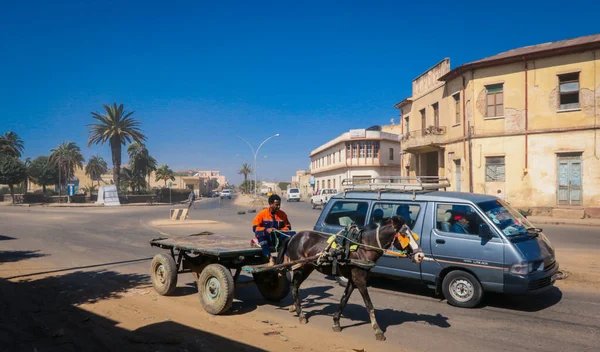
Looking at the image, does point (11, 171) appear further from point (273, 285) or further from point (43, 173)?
point (273, 285)

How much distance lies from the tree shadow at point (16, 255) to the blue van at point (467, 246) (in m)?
10.9

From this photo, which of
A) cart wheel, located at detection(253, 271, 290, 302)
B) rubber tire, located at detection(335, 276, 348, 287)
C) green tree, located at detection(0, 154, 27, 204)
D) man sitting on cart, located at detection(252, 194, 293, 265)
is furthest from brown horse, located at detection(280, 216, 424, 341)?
green tree, located at detection(0, 154, 27, 204)

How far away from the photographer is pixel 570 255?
38.8ft

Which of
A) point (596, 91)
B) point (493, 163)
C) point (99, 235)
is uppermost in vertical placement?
point (596, 91)

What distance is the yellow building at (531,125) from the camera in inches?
947

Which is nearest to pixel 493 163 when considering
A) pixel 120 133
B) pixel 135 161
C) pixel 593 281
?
pixel 593 281

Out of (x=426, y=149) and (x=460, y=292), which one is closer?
(x=460, y=292)

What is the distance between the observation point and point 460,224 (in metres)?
7.13

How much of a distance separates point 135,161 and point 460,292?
68.5 m

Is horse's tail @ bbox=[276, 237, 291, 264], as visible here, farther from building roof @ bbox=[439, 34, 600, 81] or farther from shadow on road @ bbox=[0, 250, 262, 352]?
building roof @ bbox=[439, 34, 600, 81]

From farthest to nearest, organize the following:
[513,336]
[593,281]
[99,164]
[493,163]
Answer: [99,164]
[493,163]
[593,281]
[513,336]

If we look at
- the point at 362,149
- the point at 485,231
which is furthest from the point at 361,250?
the point at 362,149

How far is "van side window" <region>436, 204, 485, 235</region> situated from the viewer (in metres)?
7.00

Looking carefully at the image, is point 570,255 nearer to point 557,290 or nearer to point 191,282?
point 557,290
